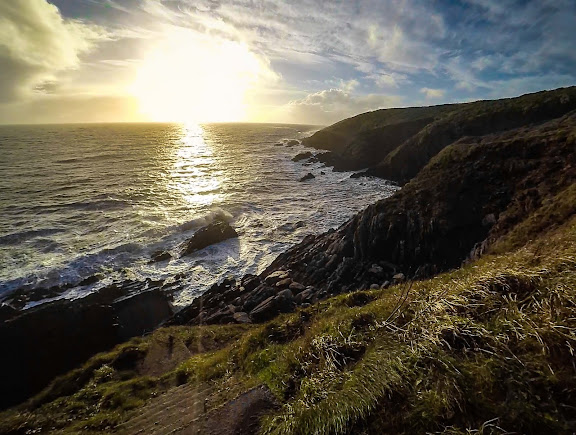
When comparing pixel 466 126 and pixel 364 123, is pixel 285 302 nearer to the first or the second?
pixel 466 126

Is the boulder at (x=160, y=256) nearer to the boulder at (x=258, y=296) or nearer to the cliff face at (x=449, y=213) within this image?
the boulder at (x=258, y=296)

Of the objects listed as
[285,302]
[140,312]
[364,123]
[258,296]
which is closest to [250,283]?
[258,296]

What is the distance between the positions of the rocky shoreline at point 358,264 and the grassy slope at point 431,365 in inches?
278

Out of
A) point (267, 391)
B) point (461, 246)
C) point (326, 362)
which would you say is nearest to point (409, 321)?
point (326, 362)

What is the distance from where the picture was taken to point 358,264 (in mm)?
17562

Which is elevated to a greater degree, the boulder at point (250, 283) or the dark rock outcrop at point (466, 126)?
the dark rock outcrop at point (466, 126)

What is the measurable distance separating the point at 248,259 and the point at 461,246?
1468 cm

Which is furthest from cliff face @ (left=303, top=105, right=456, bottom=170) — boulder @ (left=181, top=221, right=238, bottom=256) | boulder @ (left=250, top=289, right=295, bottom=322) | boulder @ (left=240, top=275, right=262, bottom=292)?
boulder @ (left=250, top=289, right=295, bottom=322)

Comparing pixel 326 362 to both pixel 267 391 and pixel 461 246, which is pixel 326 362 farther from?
pixel 461 246

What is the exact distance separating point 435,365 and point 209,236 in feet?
78.1

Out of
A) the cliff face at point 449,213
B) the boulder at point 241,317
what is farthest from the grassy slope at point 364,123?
the boulder at point 241,317

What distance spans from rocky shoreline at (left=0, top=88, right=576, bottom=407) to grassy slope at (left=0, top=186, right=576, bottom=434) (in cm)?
707

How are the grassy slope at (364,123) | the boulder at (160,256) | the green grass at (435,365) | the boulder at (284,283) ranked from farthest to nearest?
the grassy slope at (364,123)
the boulder at (160,256)
the boulder at (284,283)
the green grass at (435,365)

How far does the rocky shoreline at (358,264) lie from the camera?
13.9m
